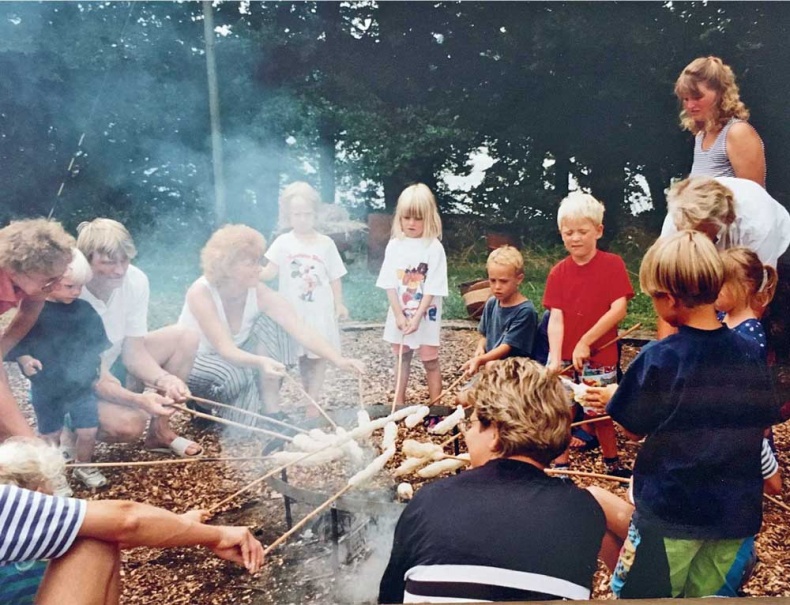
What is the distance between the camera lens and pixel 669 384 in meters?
1.67

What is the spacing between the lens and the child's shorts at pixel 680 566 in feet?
5.64

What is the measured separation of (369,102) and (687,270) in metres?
1.07

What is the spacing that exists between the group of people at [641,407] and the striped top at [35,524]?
2.41ft

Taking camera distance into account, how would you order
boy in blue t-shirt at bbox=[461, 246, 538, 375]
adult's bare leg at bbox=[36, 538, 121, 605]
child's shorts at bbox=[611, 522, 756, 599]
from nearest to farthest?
adult's bare leg at bbox=[36, 538, 121, 605] < child's shorts at bbox=[611, 522, 756, 599] < boy in blue t-shirt at bbox=[461, 246, 538, 375]

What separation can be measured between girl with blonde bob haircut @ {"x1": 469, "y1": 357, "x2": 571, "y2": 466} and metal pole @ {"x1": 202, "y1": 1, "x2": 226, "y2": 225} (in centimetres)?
103

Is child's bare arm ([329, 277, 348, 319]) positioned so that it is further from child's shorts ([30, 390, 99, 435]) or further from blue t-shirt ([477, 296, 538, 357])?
child's shorts ([30, 390, 99, 435])

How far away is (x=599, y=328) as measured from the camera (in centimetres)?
215

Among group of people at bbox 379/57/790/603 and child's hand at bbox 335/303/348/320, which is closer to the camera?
group of people at bbox 379/57/790/603

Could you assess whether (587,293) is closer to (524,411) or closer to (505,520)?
(524,411)

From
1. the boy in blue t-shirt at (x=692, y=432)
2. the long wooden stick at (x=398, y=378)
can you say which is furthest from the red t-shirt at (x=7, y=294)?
the boy in blue t-shirt at (x=692, y=432)

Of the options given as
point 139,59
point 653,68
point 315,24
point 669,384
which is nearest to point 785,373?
point 669,384

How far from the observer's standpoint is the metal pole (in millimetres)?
1940

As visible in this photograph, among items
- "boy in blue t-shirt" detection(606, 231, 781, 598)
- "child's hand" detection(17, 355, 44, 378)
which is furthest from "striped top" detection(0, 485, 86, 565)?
"boy in blue t-shirt" detection(606, 231, 781, 598)

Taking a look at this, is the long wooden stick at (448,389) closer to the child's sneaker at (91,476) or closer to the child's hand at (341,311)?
the child's hand at (341,311)
